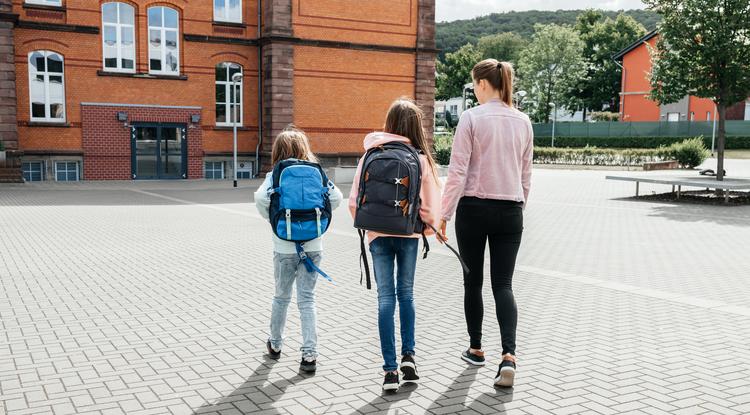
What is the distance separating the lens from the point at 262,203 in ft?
16.1

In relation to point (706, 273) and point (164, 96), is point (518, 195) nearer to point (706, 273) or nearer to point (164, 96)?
point (706, 273)

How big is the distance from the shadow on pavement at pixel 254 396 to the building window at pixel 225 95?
24.7 meters

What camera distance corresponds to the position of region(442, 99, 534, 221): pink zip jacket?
4438 mm

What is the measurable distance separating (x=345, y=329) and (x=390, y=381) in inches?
65.1

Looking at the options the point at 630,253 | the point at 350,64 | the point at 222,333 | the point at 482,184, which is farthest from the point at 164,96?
the point at 482,184

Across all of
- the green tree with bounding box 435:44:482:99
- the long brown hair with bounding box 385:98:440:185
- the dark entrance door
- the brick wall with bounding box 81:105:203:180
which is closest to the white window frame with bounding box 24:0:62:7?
the brick wall with bounding box 81:105:203:180

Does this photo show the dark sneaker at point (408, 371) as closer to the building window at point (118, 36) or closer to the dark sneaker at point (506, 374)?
the dark sneaker at point (506, 374)

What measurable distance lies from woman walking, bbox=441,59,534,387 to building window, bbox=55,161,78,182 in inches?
959

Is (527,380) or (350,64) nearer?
(527,380)

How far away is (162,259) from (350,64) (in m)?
21.3

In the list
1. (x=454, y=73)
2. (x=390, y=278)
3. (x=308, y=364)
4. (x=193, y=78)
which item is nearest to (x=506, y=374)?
(x=390, y=278)

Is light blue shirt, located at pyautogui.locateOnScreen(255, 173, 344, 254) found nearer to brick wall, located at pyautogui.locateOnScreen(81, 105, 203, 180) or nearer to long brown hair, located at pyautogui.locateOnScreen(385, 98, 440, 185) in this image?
long brown hair, located at pyautogui.locateOnScreen(385, 98, 440, 185)

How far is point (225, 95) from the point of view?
2853cm

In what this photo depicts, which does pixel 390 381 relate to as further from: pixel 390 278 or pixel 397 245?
pixel 397 245
